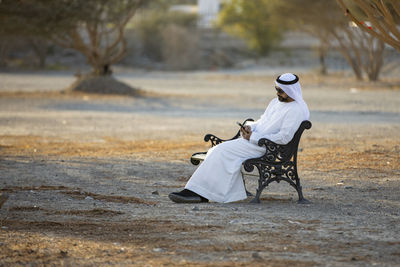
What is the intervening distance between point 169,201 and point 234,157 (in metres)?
0.87

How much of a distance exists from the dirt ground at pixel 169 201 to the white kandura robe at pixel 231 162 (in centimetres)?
15

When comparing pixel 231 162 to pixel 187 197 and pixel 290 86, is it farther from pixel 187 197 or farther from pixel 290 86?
pixel 290 86

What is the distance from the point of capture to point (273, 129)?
6.91 meters

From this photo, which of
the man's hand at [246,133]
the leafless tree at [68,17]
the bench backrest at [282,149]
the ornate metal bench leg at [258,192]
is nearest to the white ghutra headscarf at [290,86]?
the bench backrest at [282,149]

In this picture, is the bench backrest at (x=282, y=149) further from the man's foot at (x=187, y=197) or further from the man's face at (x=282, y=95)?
the man's foot at (x=187, y=197)

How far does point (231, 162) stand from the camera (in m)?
6.73

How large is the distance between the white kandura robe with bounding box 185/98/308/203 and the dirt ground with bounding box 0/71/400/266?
0.49 ft

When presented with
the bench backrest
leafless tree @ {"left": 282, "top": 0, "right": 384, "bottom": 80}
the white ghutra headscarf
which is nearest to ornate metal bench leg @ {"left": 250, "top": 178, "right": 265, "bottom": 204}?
the bench backrest

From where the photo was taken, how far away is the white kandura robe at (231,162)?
21.9 feet

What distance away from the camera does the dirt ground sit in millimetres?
4906

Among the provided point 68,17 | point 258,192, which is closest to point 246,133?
point 258,192

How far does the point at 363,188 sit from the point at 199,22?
54.7m

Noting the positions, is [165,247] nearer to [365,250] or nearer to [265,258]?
[265,258]

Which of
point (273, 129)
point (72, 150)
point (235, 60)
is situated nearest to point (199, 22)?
point (235, 60)
